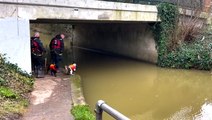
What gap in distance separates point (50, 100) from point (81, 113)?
1.69 meters

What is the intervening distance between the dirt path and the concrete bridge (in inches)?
41.4

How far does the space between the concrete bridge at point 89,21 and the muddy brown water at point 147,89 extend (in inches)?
54.1

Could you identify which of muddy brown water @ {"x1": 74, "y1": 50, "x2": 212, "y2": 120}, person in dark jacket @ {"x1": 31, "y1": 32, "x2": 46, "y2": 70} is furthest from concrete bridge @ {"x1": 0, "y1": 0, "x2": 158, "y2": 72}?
muddy brown water @ {"x1": 74, "y1": 50, "x2": 212, "y2": 120}

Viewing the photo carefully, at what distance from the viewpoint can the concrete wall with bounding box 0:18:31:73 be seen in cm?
986

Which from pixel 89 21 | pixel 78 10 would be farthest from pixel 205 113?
pixel 89 21

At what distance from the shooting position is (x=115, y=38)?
19703 millimetres

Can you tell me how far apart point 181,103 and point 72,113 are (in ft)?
16.0

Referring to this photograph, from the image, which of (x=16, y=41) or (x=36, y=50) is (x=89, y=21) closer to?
(x=36, y=50)

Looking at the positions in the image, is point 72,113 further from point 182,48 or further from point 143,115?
point 182,48

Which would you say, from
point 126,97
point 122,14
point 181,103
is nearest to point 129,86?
point 126,97

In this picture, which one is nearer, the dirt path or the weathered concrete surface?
the dirt path

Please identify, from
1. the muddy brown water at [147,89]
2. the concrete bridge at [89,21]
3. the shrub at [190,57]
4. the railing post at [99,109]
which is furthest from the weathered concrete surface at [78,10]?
the railing post at [99,109]

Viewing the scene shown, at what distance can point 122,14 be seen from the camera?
567 inches

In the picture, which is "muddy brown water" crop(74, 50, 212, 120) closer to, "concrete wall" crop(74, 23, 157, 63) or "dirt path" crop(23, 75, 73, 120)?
"concrete wall" crop(74, 23, 157, 63)
